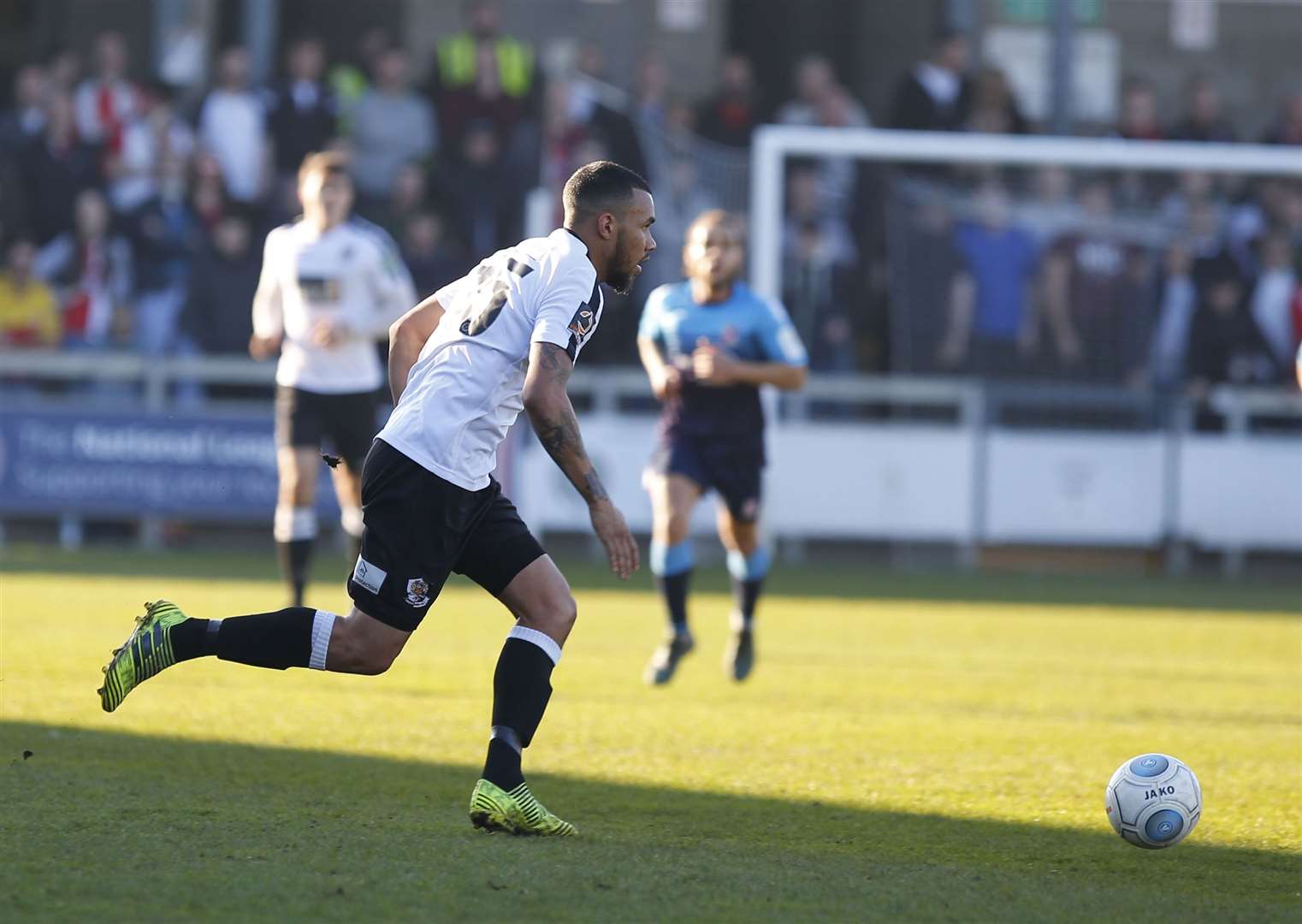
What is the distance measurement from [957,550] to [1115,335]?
233 cm

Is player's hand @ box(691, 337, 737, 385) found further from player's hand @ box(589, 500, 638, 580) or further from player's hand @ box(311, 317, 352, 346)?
player's hand @ box(589, 500, 638, 580)

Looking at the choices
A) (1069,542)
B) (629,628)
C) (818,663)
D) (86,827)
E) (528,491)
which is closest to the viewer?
(86,827)

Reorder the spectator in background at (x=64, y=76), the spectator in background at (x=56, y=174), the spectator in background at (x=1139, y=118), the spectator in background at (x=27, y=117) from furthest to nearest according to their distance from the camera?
the spectator in background at (x=1139, y=118) < the spectator in background at (x=64, y=76) < the spectator in background at (x=27, y=117) < the spectator in background at (x=56, y=174)

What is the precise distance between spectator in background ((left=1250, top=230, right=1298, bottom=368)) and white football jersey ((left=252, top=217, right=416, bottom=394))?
8.70m

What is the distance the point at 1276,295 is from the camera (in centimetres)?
1638

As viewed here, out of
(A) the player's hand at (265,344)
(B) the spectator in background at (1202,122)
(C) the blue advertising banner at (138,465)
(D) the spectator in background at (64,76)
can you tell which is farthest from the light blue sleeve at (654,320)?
(B) the spectator in background at (1202,122)

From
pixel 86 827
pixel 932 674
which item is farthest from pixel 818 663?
pixel 86 827

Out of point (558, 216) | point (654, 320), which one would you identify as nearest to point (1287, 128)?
point (558, 216)

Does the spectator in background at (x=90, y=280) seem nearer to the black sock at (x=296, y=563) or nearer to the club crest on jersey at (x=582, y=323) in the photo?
the black sock at (x=296, y=563)

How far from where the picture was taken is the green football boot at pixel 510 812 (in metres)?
5.34

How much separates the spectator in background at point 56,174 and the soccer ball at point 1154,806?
1278cm

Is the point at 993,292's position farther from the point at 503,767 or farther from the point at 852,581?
the point at 503,767

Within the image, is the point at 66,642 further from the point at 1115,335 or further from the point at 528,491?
the point at 1115,335

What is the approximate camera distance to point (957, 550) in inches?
669
